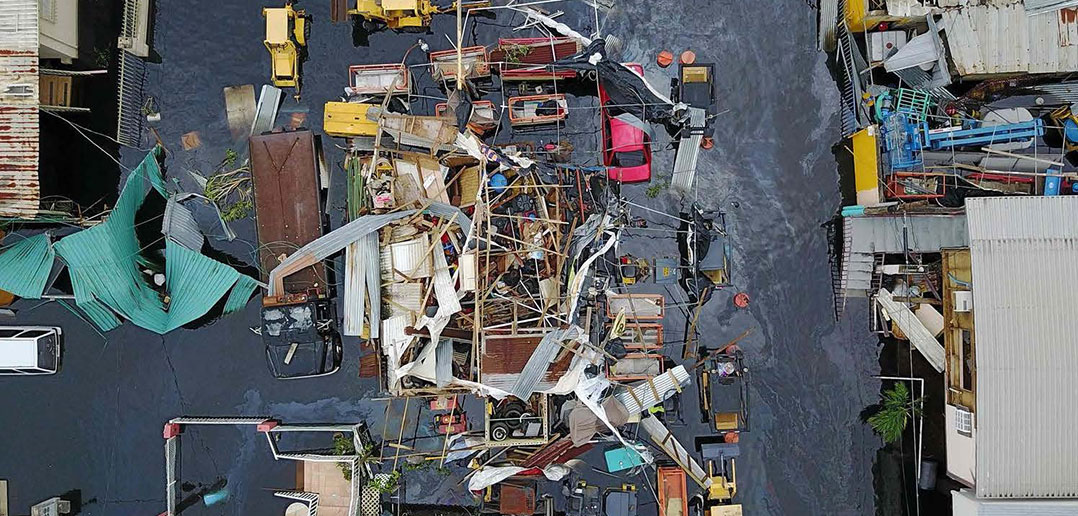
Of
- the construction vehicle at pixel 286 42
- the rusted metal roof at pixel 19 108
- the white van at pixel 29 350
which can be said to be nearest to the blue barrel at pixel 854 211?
the construction vehicle at pixel 286 42

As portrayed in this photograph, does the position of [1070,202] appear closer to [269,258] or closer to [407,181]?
[407,181]

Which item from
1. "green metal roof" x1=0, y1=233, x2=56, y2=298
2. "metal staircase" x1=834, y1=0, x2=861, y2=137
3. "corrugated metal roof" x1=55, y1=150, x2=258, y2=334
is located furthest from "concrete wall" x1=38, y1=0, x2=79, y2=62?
"metal staircase" x1=834, y1=0, x2=861, y2=137

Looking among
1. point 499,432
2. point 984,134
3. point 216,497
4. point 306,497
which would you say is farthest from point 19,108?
point 984,134

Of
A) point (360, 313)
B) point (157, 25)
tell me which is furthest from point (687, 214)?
point (157, 25)

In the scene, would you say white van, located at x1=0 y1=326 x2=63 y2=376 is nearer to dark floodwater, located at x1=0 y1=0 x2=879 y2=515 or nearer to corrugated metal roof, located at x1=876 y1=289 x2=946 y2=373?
dark floodwater, located at x1=0 y1=0 x2=879 y2=515

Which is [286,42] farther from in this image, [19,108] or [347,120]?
[19,108]

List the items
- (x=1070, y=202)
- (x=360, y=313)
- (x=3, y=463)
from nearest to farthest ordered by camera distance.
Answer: (x=1070, y=202)
(x=360, y=313)
(x=3, y=463)
